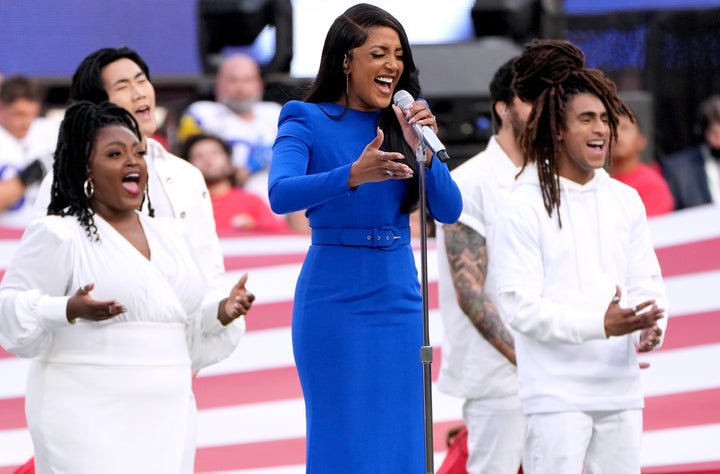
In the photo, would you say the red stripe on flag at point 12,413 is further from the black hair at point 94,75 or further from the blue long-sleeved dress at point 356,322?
the blue long-sleeved dress at point 356,322

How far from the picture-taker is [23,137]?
8.10m

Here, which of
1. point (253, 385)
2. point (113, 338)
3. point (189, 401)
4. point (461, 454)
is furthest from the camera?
point (253, 385)

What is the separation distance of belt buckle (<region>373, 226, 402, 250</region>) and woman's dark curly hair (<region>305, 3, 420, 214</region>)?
75 millimetres

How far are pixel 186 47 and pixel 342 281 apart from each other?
5578mm

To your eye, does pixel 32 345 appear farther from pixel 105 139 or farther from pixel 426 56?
pixel 426 56

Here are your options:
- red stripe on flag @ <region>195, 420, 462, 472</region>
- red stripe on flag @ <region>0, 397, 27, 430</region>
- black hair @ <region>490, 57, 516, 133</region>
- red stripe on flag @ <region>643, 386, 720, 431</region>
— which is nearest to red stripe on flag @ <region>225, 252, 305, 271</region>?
red stripe on flag @ <region>195, 420, 462, 472</region>

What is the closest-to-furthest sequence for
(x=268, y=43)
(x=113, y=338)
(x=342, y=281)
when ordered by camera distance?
(x=342, y=281), (x=113, y=338), (x=268, y=43)

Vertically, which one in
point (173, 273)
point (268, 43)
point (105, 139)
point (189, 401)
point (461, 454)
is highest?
point (268, 43)

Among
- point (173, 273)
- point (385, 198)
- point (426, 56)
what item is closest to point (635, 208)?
point (385, 198)

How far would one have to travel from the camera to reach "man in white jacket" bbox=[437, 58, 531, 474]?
5141 mm

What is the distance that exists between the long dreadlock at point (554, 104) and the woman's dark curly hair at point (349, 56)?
0.68 meters

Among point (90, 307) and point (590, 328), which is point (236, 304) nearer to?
point (90, 307)

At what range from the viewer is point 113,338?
4430mm

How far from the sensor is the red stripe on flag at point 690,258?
6184 mm
